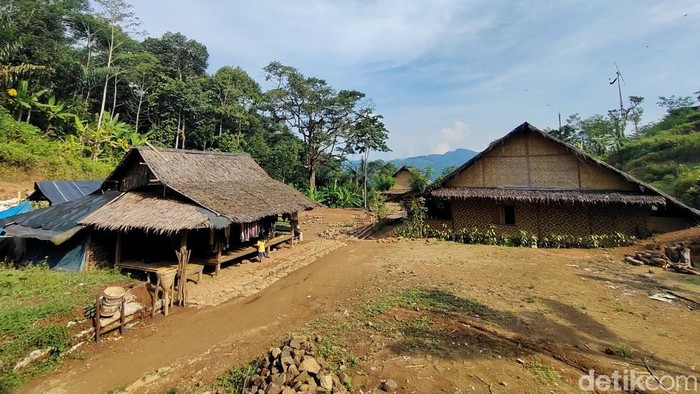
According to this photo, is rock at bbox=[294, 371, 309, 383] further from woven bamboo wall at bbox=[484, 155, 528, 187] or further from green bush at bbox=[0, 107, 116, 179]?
green bush at bbox=[0, 107, 116, 179]

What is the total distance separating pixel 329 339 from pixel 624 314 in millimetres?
6302

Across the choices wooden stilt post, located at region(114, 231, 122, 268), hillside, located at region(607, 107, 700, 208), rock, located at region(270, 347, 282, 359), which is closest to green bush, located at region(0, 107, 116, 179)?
wooden stilt post, located at region(114, 231, 122, 268)

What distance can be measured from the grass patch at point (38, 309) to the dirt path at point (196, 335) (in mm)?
441

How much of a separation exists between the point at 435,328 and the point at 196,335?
5.20 meters

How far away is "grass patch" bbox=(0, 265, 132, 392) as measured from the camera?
18.2ft

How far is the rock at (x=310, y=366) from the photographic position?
4.66m

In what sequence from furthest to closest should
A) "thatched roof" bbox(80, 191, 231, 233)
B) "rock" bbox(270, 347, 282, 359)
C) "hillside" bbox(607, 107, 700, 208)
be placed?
"hillside" bbox(607, 107, 700, 208) → "thatched roof" bbox(80, 191, 231, 233) → "rock" bbox(270, 347, 282, 359)

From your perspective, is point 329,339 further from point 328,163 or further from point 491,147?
point 328,163

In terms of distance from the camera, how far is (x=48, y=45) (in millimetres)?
21453

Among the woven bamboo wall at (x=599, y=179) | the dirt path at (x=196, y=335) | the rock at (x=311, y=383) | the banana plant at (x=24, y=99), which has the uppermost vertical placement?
the banana plant at (x=24, y=99)

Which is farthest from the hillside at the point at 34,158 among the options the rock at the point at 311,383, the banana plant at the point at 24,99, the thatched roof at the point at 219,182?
the rock at the point at 311,383

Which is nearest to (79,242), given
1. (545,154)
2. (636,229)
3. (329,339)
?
(329,339)

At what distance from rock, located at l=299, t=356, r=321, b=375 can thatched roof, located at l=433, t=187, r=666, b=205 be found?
1170 centimetres

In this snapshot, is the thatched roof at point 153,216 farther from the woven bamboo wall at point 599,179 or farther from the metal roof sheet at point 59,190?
the woven bamboo wall at point 599,179
